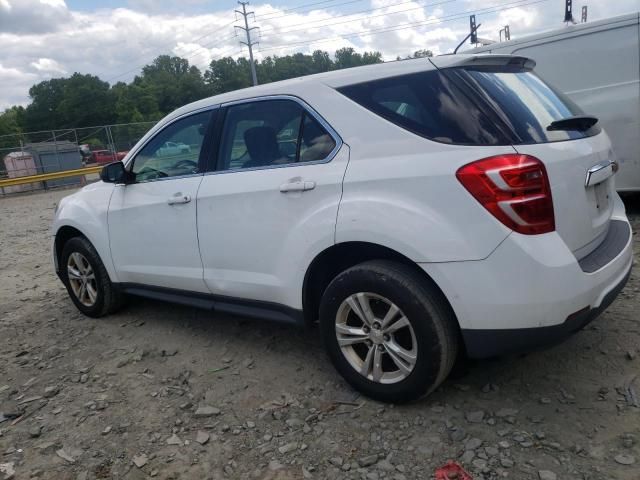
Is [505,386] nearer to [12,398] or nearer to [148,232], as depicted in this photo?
[148,232]

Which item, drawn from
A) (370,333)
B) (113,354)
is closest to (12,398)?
(113,354)

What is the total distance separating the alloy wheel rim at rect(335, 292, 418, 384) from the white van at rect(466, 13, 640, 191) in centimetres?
426

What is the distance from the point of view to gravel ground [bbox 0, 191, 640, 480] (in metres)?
2.44

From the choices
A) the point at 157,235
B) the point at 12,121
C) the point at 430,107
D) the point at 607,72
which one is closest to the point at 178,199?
the point at 157,235

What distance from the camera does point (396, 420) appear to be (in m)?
2.73

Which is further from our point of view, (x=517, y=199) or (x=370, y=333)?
(x=370, y=333)

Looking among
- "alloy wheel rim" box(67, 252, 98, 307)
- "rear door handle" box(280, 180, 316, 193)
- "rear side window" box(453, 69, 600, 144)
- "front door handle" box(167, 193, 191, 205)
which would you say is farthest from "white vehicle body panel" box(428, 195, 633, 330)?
"alloy wheel rim" box(67, 252, 98, 307)

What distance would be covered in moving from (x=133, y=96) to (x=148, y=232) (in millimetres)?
79993

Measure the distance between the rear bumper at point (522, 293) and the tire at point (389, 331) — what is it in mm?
104

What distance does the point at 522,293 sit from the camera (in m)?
2.32

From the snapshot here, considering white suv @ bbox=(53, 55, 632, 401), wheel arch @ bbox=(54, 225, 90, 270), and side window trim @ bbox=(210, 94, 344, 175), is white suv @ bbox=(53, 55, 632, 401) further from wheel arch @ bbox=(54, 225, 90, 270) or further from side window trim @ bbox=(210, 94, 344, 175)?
wheel arch @ bbox=(54, 225, 90, 270)

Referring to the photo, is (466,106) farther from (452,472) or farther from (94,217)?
(94,217)

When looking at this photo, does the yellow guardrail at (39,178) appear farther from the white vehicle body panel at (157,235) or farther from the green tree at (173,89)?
the green tree at (173,89)

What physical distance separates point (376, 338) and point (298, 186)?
3.01ft
